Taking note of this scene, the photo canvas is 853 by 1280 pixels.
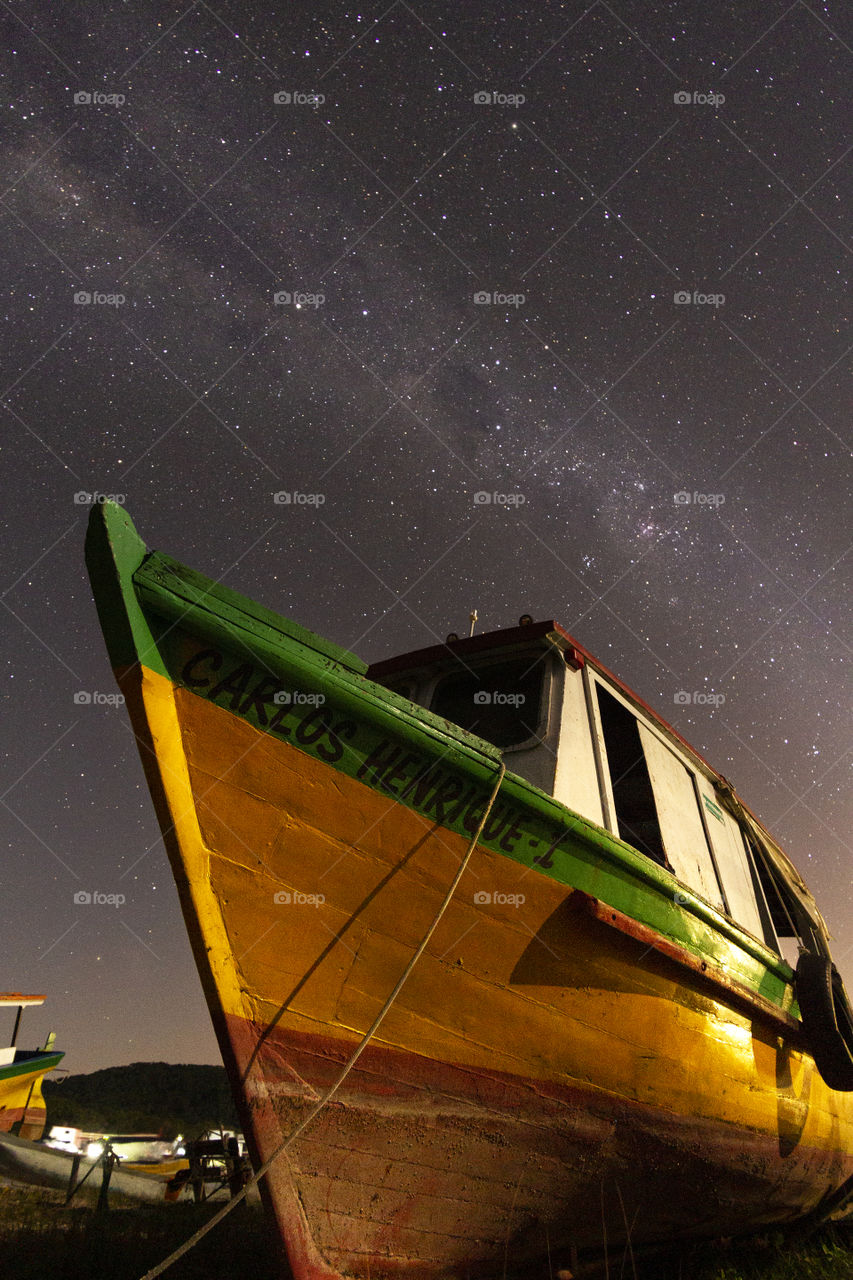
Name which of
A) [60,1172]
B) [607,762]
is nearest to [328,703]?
[607,762]

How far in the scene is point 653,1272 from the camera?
464 cm

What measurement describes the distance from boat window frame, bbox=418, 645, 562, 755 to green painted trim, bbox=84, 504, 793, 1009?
625mm

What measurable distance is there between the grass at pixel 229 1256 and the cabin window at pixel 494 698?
3077mm

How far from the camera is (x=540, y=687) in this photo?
502 cm

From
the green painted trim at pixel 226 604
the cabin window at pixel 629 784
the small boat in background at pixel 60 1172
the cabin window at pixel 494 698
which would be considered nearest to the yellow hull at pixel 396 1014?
the green painted trim at pixel 226 604

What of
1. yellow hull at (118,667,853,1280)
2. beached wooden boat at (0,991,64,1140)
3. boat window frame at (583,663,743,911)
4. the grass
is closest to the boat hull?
beached wooden boat at (0,991,64,1140)

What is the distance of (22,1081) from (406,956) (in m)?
16.6

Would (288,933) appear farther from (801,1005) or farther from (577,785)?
(801,1005)

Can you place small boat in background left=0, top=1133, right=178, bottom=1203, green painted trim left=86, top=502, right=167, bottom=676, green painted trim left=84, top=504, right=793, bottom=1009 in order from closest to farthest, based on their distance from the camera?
1. green painted trim left=86, top=502, right=167, bottom=676
2. green painted trim left=84, top=504, right=793, bottom=1009
3. small boat in background left=0, top=1133, right=178, bottom=1203

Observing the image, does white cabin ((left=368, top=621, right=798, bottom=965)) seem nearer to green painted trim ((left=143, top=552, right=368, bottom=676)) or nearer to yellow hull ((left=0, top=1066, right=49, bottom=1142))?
green painted trim ((left=143, top=552, right=368, bottom=676))

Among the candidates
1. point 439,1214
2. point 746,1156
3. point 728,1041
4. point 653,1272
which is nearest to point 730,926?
point 728,1041
